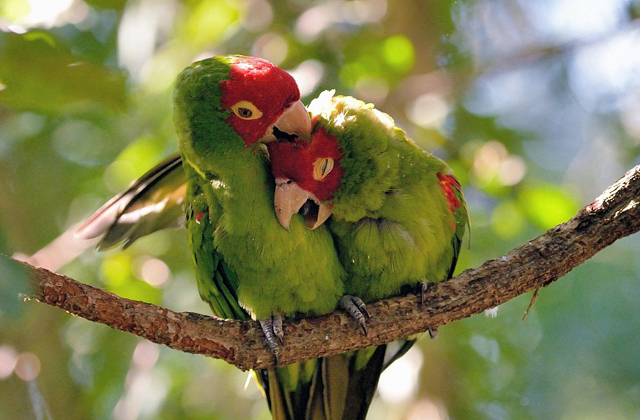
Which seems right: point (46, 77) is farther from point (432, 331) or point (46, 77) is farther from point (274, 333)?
point (432, 331)

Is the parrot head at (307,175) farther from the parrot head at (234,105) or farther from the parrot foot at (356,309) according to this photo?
the parrot foot at (356,309)

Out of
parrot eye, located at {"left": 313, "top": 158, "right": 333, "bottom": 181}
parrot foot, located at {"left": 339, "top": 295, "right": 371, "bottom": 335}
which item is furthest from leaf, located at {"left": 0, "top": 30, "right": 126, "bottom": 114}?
parrot foot, located at {"left": 339, "top": 295, "right": 371, "bottom": 335}

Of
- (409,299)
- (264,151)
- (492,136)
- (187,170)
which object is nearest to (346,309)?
(409,299)

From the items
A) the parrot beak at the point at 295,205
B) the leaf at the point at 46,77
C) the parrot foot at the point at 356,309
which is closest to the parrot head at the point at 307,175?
the parrot beak at the point at 295,205

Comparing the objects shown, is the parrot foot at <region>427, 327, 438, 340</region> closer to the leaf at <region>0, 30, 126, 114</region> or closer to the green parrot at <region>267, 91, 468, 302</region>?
the green parrot at <region>267, 91, 468, 302</region>

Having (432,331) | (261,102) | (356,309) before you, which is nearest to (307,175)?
(261,102)

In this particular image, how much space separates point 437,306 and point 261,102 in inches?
40.5

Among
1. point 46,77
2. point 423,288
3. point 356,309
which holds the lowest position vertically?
point 356,309

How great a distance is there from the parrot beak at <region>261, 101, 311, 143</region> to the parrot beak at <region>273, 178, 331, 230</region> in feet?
0.59

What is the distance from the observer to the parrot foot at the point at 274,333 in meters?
2.44

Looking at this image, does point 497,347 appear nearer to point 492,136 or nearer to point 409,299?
point 492,136

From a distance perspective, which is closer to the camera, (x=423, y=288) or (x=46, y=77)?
(x=46, y=77)

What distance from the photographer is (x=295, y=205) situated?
8.47ft

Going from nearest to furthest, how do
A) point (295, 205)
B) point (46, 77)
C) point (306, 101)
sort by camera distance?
point (46, 77), point (295, 205), point (306, 101)
